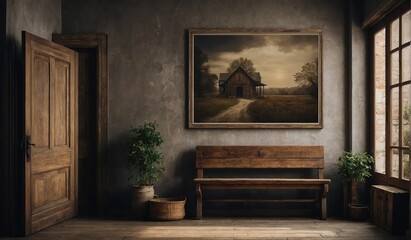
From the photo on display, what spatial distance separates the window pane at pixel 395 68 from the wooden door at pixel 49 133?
14.4 ft

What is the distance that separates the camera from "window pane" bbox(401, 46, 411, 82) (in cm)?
622

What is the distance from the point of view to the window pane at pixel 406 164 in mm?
6168

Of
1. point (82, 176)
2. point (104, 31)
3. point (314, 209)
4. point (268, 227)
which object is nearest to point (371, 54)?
point (314, 209)

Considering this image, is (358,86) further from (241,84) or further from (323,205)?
(323,205)

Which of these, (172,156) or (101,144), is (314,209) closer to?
(172,156)

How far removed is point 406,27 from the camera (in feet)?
20.6

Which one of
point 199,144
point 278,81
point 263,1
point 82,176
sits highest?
point 263,1

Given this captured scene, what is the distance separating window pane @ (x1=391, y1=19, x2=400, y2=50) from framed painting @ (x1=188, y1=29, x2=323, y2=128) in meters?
1.15

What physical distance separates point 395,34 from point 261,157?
2.47 meters

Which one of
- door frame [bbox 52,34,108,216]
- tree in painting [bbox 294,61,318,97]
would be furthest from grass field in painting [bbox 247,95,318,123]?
door frame [bbox 52,34,108,216]

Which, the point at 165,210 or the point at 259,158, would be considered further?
the point at 259,158

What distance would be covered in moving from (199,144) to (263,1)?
2.35m

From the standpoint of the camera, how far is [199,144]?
7598 mm

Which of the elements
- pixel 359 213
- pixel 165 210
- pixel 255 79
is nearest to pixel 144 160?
pixel 165 210
